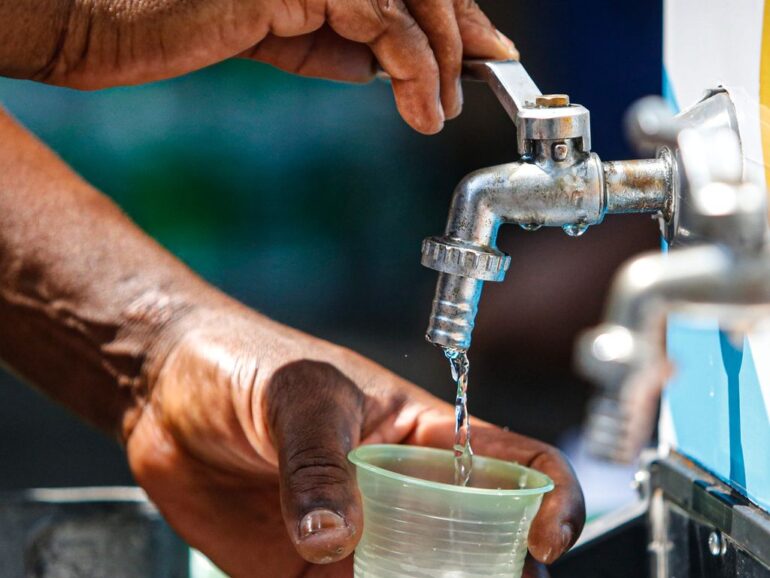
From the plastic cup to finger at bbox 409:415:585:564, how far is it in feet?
0.23

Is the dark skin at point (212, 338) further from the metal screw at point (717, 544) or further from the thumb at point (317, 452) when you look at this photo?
the metal screw at point (717, 544)

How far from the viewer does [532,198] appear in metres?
0.89

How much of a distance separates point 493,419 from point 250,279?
89 cm

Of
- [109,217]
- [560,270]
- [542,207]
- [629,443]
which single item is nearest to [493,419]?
[560,270]

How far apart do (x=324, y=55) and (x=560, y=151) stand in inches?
18.9

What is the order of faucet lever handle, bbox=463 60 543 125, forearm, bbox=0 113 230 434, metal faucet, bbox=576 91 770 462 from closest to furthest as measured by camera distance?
1. metal faucet, bbox=576 91 770 462
2. faucet lever handle, bbox=463 60 543 125
3. forearm, bbox=0 113 230 434

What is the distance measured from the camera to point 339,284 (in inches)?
136

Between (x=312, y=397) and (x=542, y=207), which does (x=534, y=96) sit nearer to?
(x=542, y=207)

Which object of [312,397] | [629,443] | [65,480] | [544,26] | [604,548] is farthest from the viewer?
[65,480]

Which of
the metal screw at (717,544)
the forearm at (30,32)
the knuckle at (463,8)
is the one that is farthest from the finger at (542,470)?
the forearm at (30,32)

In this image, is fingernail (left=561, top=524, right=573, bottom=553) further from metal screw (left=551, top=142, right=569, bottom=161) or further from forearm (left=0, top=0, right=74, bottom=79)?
forearm (left=0, top=0, right=74, bottom=79)

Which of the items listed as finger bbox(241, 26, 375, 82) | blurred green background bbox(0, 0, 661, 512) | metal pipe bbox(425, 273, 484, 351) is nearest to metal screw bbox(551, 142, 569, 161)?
metal pipe bbox(425, 273, 484, 351)

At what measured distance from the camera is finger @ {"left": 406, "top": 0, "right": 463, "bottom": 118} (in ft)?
3.75

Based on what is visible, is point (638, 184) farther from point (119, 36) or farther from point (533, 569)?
point (119, 36)
